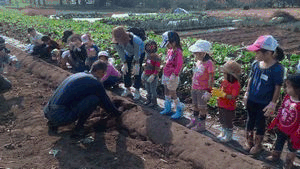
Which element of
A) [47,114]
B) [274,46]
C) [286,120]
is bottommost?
[47,114]

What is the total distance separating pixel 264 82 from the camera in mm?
3641

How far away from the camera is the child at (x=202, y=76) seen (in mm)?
4219

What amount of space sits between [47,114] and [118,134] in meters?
1.18

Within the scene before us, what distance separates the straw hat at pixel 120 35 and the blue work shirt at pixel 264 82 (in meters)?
2.52

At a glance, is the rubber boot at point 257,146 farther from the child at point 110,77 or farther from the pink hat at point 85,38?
the pink hat at point 85,38

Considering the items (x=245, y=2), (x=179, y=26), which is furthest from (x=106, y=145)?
(x=245, y=2)

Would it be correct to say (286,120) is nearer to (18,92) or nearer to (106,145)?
(106,145)

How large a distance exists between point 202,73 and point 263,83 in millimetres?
959

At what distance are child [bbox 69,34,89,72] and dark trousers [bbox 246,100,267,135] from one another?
448 cm

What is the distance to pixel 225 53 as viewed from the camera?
708 centimetres

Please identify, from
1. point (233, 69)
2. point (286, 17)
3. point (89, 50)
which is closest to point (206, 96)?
point (233, 69)

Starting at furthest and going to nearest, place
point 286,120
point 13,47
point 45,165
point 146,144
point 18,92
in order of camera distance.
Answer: point 13,47, point 18,92, point 146,144, point 45,165, point 286,120

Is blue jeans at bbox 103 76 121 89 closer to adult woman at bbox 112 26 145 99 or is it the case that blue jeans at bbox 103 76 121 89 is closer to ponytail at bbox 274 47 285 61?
adult woman at bbox 112 26 145 99

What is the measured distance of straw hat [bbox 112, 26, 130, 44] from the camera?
532 centimetres
